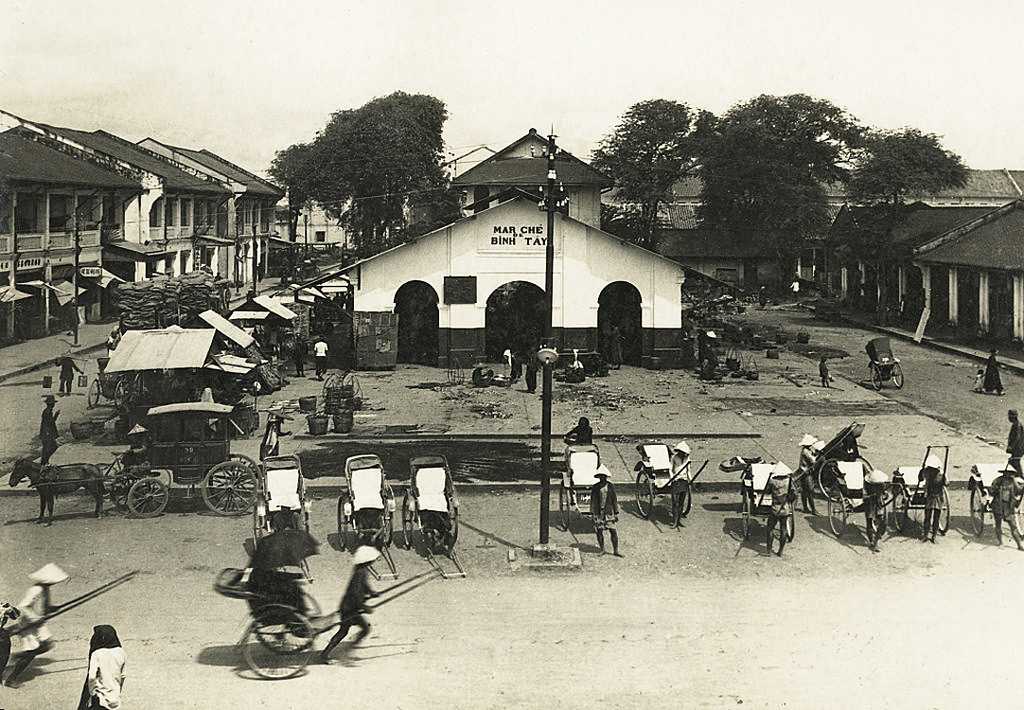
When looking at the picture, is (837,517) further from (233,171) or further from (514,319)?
(233,171)

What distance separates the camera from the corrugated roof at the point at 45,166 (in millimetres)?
35750

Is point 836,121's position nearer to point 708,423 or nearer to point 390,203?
point 390,203

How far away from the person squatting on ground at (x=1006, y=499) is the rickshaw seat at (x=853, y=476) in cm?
174

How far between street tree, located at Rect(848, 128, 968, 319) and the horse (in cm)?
3877

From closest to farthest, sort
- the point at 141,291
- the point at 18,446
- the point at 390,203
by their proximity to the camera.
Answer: the point at 18,446
the point at 141,291
the point at 390,203

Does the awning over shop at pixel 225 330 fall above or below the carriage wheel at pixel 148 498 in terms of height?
above

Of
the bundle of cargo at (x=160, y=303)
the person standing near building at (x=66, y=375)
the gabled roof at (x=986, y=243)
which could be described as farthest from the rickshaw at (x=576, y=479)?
the gabled roof at (x=986, y=243)

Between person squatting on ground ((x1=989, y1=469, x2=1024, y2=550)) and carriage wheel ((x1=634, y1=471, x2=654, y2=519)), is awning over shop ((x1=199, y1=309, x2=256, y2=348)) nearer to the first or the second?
carriage wheel ((x1=634, y1=471, x2=654, y2=519))

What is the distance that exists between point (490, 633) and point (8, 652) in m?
4.59

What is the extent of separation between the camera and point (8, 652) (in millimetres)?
8984

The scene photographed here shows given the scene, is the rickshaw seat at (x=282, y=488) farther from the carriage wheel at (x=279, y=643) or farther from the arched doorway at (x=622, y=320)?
the arched doorway at (x=622, y=320)

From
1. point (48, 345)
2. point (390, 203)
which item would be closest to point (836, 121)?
point (390, 203)

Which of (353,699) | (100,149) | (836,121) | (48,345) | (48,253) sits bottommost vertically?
(353,699)

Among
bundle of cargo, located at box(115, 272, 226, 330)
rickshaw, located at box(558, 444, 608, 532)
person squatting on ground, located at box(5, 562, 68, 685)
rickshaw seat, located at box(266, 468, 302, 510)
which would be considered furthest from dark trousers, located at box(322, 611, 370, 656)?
bundle of cargo, located at box(115, 272, 226, 330)
